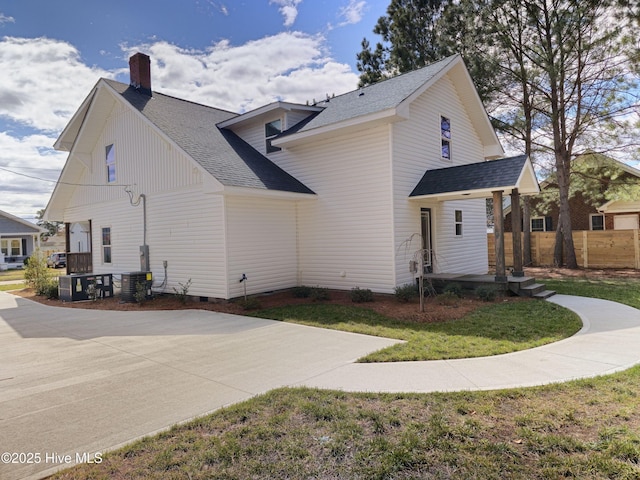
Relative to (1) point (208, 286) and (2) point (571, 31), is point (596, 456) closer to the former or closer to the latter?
(1) point (208, 286)

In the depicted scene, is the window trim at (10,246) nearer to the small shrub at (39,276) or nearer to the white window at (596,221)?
the small shrub at (39,276)

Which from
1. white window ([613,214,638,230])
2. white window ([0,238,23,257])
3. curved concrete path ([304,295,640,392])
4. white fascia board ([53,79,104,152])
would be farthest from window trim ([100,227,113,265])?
white window ([613,214,638,230])

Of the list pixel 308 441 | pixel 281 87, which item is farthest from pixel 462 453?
pixel 281 87

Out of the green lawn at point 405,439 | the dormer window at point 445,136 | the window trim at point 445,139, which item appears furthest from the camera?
the dormer window at point 445,136

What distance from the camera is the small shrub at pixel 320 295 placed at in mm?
10750

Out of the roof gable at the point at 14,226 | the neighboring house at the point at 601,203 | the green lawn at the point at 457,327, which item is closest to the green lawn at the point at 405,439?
the green lawn at the point at 457,327

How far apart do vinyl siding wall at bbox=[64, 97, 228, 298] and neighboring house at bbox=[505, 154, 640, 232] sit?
16794 mm

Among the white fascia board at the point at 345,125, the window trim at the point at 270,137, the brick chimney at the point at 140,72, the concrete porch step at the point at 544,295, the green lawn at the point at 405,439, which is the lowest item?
the green lawn at the point at 405,439

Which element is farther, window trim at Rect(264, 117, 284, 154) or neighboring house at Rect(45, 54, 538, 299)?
window trim at Rect(264, 117, 284, 154)

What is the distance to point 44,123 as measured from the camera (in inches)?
690

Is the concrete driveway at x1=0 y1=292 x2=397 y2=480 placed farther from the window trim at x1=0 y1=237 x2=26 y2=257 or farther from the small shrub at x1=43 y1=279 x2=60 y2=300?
the window trim at x1=0 y1=237 x2=26 y2=257

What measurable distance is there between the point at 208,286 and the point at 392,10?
1859 cm

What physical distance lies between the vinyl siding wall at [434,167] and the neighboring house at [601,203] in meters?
6.63

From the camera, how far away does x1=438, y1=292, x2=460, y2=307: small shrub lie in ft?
30.4
